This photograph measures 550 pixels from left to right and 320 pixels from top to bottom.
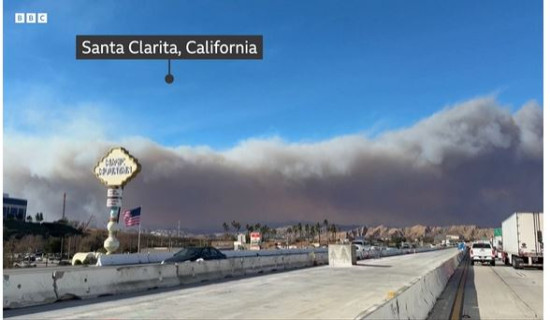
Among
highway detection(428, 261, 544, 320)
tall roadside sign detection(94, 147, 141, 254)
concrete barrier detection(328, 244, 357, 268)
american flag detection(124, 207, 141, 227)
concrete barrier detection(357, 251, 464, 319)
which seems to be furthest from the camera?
american flag detection(124, 207, 141, 227)

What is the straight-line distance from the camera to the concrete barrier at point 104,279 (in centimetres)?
1295

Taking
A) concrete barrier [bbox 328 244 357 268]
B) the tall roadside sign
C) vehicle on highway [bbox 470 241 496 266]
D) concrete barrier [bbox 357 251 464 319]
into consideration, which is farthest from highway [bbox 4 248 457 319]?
vehicle on highway [bbox 470 241 496 266]

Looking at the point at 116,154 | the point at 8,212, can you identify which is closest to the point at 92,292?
the point at 116,154

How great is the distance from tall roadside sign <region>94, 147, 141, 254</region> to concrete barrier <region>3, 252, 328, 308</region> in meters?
13.0

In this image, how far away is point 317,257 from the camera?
1483 inches

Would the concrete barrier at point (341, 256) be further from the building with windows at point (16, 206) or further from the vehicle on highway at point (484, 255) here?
the building with windows at point (16, 206)

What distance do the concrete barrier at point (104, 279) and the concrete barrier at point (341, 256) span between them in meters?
11.6

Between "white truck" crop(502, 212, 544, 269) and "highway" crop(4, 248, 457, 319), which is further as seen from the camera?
"white truck" crop(502, 212, 544, 269)

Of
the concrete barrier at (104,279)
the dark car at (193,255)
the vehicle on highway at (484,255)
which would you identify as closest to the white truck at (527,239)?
the vehicle on highway at (484,255)

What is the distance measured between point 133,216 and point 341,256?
52.3 ft

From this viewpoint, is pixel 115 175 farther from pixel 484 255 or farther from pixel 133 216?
pixel 484 255

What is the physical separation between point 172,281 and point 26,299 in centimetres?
648

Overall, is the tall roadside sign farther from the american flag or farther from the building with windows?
the building with windows

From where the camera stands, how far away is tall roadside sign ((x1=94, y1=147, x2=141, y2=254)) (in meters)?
35.2
